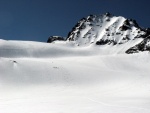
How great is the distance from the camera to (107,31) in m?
112

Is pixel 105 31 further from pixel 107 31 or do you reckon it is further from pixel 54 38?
pixel 54 38

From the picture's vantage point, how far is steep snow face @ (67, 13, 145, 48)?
4072 inches

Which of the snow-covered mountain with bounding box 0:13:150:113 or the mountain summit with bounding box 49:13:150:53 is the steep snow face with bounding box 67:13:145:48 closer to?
the mountain summit with bounding box 49:13:150:53

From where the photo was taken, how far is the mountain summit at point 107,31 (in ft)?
333

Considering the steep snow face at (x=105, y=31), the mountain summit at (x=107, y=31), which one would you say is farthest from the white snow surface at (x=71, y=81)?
the steep snow face at (x=105, y=31)

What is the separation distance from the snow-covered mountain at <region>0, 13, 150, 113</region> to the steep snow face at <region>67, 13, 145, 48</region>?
0.29 m

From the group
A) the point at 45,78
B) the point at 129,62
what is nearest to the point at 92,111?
the point at 45,78

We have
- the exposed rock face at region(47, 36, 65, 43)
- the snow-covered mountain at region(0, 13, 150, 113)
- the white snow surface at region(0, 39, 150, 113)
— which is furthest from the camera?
the exposed rock face at region(47, 36, 65, 43)

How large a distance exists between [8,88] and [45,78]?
6.72m

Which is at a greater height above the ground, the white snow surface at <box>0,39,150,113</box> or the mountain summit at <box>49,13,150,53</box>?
the mountain summit at <box>49,13,150,53</box>

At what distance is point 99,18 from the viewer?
128m

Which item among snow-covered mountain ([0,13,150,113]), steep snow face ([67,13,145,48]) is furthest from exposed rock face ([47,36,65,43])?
snow-covered mountain ([0,13,150,113])

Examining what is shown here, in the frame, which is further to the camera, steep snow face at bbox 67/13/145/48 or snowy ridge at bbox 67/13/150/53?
steep snow face at bbox 67/13/145/48

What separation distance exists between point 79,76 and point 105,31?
238 feet
